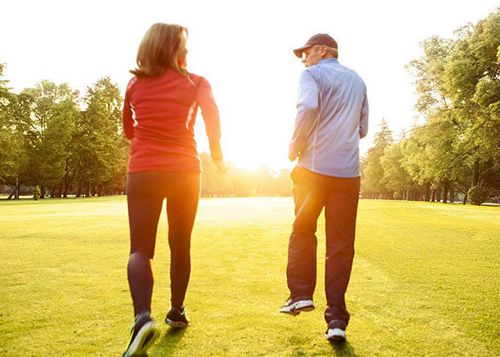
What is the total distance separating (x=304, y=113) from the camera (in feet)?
12.5

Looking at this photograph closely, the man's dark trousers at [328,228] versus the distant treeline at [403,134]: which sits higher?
the distant treeline at [403,134]

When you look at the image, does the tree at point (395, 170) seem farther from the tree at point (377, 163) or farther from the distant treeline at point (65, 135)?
the distant treeline at point (65, 135)

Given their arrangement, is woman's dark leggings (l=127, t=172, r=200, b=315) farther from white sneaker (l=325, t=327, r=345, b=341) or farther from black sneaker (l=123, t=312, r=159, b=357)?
white sneaker (l=325, t=327, r=345, b=341)

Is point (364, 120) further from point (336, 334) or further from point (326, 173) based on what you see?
point (336, 334)

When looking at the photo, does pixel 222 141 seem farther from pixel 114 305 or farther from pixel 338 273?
pixel 114 305

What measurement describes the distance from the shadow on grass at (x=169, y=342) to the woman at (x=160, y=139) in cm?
39

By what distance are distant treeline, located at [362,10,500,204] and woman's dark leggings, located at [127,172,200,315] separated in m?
33.9

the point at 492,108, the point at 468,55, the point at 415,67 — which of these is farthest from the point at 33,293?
the point at 415,67

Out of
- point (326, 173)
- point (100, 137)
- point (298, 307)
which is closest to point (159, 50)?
point (326, 173)

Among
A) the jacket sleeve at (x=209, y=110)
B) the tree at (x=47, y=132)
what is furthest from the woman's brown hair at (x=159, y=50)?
the tree at (x=47, y=132)

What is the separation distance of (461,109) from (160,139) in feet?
134

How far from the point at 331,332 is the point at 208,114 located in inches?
77.2

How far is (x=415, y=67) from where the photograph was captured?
5147 cm

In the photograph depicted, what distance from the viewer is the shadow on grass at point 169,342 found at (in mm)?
3142
